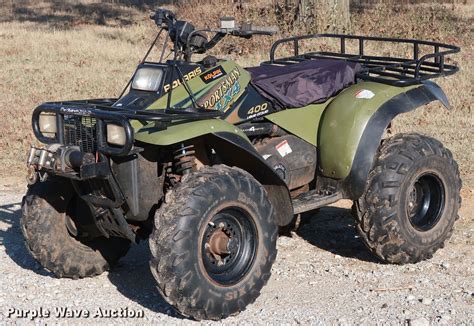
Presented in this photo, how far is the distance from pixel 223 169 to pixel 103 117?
2.67 feet

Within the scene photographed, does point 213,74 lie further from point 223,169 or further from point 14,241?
point 14,241

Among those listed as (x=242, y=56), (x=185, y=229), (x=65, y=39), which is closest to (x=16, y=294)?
(x=185, y=229)

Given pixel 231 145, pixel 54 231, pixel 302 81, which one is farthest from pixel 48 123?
pixel 302 81

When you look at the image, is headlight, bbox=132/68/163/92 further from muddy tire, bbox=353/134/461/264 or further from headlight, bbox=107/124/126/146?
muddy tire, bbox=353/134/461/264

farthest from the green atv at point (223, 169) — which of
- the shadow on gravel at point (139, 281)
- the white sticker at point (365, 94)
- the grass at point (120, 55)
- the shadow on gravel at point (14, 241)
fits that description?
the grass at point (120, 55)

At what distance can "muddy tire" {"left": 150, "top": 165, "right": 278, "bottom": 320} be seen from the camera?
17.0ft

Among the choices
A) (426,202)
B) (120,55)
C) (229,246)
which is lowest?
(120,55)

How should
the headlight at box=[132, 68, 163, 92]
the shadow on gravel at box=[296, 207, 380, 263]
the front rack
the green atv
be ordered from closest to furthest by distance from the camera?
the front rack < the green atv < the headlight at box=[132, 68, 163, 92] < the shadow on gravel at box=[296, 207, 380, 263]

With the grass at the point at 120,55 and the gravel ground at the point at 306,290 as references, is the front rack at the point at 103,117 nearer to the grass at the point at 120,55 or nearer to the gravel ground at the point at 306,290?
the gravel ground at the point at 306,290

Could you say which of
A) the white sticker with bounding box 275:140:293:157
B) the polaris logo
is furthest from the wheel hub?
the polaris logo

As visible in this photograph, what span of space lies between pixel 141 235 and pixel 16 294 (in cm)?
100

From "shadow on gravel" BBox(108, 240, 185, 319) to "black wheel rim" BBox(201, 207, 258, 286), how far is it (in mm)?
392

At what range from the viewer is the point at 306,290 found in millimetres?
6047

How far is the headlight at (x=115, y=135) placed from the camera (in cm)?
520
